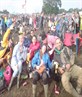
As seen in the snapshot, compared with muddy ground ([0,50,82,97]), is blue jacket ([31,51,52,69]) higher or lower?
higher

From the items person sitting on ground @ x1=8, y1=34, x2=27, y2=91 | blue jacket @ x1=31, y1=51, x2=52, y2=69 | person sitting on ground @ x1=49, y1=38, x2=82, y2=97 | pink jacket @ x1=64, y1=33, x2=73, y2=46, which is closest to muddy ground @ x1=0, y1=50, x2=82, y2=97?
person sitting on ground @ x1=8, y1=34, x2=27, y2=91

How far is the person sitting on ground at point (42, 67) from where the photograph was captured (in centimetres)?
616

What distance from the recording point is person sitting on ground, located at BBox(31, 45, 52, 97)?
6.16m

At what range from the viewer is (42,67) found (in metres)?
6.26

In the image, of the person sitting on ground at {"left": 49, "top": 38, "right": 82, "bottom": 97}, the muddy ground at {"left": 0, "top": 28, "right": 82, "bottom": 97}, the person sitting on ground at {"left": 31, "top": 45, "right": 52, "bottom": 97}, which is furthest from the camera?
the muddy ground at {"left": 0, "top": 28, "right": 82, "bottom": 97}

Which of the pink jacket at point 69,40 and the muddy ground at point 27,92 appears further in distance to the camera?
the pink jacket at point 69,40

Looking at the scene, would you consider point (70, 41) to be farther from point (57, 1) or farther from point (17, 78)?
point (57, 1)

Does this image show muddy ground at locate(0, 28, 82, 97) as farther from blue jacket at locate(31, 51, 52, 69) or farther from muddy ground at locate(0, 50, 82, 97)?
blue jacket at locate(31, 51, 52, 69)

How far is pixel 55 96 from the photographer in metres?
6.47

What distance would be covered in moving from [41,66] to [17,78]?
48.7 inches

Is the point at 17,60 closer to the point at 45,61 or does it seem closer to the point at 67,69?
the point at 45,61

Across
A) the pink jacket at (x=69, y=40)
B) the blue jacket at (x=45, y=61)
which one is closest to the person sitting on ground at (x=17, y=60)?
the blue jacket at (x=45, y=61)

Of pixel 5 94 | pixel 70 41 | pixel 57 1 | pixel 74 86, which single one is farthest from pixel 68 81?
pixel 57 1

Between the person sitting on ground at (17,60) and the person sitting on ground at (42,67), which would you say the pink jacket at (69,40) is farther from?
the person sitting on ground at (42,67)
